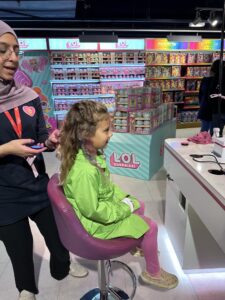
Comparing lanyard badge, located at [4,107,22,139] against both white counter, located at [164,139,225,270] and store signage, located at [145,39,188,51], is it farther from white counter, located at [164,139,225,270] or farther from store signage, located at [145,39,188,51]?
store signage, located at [145,39,188,51]

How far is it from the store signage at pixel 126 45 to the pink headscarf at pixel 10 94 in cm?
523

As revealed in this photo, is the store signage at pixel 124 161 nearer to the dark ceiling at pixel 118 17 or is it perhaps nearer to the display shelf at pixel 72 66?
the display shelf at pixel 72 66

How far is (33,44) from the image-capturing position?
5.97m

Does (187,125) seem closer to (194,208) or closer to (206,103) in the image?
(206,103)

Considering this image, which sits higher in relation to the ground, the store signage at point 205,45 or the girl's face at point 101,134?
the store signage at point 205,45

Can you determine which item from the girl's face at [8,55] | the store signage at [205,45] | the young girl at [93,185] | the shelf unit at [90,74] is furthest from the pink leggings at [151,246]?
the store signage at [205,45]

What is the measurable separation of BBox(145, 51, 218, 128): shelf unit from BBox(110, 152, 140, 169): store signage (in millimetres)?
3396

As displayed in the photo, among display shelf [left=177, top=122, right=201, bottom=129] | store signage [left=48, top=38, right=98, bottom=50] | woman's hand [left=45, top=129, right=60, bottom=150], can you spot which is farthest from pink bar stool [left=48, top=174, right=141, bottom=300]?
display shelf [left=177, top=122, right=201, bottom=129]

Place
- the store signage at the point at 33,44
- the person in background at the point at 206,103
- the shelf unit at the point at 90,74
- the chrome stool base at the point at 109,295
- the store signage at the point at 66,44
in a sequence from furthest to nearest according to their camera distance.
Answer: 1. the shelf unit at the point at 90,74
2. the store signage at the point at 66,44
3. the store signage at the point at 33,44
4. the person in background at the point at 206,103
5. the chrome stool base at the point at 109,295

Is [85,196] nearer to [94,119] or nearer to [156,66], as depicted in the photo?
[94,119]

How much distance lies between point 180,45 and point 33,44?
367 centimetres

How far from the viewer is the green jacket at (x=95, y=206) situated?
127 centimetres

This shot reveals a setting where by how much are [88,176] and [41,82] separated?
5.29 meters

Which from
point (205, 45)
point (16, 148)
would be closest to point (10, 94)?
point (16, 148)
